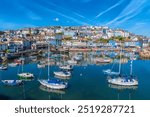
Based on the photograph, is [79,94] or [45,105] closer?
[45,105]

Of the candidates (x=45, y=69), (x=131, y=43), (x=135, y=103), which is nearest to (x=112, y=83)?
(x=45, y=69)

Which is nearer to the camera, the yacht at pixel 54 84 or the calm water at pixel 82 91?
the calm water at pixel 82 91

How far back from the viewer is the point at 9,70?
8.59 metres

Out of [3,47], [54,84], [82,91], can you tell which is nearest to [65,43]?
[3,47]

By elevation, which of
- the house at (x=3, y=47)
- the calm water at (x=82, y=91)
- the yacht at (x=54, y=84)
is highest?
the house at (x=3, y=47)

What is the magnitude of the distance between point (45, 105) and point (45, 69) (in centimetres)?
771

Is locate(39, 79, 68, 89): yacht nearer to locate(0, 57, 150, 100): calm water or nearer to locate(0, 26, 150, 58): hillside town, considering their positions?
locate(0, 57, 150, 100): calm water

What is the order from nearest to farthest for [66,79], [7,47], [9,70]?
1. [66,79]
2. [9,70]
3. [7,47]

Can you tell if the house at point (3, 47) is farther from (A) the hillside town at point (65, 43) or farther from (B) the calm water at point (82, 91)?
(B) the calm water at point (82, 91)

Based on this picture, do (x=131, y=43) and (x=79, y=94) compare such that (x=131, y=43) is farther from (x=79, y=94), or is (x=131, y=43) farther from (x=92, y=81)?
(x=79, y=94)

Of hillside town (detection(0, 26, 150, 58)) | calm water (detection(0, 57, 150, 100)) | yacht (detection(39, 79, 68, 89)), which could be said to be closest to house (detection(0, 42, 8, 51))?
hillside town (detection(0, 26, 150, 58))

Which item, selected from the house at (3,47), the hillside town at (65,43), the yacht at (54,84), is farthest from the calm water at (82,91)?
the house at (3,47)

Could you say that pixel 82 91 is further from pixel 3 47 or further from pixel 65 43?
pixel 65 43

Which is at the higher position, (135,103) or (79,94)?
(135,103)
